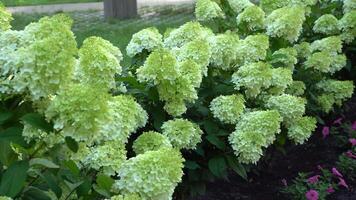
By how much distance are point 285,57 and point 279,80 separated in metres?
0.46

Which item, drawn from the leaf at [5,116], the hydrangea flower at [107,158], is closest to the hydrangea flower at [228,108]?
the hydrangea flower at [107,158]

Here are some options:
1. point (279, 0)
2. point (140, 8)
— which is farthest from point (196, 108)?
point (140, 8)

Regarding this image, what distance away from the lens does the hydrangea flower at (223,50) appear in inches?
125

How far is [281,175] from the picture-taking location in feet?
14.8

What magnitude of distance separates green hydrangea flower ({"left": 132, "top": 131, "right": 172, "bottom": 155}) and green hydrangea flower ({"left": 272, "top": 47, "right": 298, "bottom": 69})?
1.40 m

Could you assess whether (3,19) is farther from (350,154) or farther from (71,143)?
(350,154)

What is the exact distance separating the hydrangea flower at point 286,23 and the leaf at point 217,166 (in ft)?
3.61

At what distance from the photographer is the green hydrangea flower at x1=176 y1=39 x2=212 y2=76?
118 inches

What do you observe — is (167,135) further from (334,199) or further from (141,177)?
(334,199)

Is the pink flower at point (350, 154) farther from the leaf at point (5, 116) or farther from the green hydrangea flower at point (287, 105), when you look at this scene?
the leaf at point (5, 116)

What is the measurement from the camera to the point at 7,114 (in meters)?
1.86

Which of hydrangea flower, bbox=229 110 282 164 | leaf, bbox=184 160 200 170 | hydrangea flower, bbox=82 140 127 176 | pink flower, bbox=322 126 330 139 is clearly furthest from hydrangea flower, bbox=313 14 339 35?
hydrangea flower, bbox=82 140 127 176

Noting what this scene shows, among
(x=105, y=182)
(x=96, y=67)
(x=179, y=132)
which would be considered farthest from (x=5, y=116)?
(x=179, y=132)

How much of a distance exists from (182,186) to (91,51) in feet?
3.33
